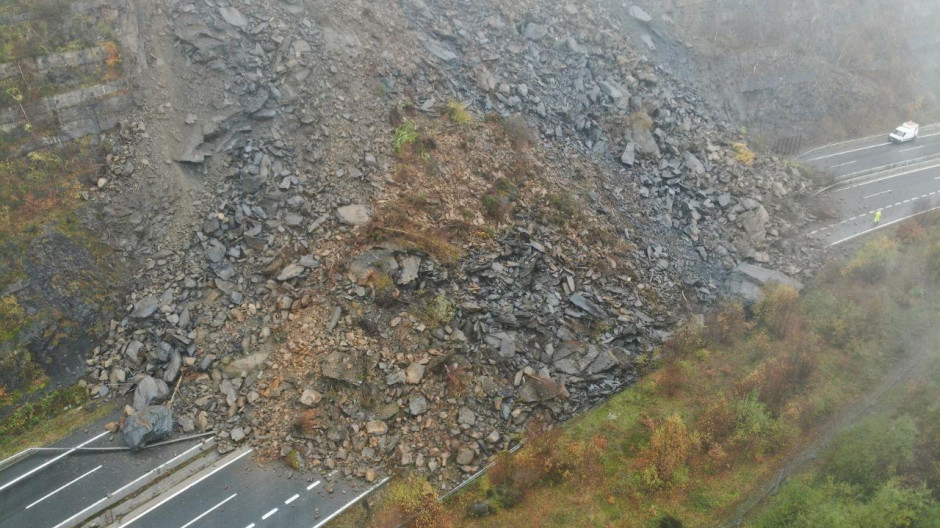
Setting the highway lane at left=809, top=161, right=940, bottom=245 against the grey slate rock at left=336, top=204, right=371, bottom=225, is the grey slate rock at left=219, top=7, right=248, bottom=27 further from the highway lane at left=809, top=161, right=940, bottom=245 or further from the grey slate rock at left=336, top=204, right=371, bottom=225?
the highway lane at left=809, top=161, right=940, bottom=245

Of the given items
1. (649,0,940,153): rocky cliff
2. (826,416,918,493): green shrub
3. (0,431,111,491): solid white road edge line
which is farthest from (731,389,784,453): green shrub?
(649,0,940,153): rocky cliff

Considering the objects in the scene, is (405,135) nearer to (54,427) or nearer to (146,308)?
(146,308)

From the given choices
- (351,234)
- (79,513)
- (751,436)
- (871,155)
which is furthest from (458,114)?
(871,155)

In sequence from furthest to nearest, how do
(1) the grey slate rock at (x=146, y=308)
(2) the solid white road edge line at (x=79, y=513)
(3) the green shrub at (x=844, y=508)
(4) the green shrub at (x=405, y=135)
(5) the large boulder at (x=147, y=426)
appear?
1. (4) the green shrub at (x=405, y=135)
2. (1) the grey slate rock at (x=146, y=308)
3. (5) the large boulder at (x=147, y=426)
4. (2) the solid white road edge line at (x=79, y=513)
5. (3) the green shrub at (x=844, y=508)

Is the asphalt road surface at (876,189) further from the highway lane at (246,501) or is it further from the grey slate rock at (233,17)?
the grey slate rock at (233,17)

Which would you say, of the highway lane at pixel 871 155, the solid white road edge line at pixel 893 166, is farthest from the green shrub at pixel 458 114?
the solid white road edge line at pixel 893 166

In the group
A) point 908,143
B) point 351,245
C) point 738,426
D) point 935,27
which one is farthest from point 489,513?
point 935,27
